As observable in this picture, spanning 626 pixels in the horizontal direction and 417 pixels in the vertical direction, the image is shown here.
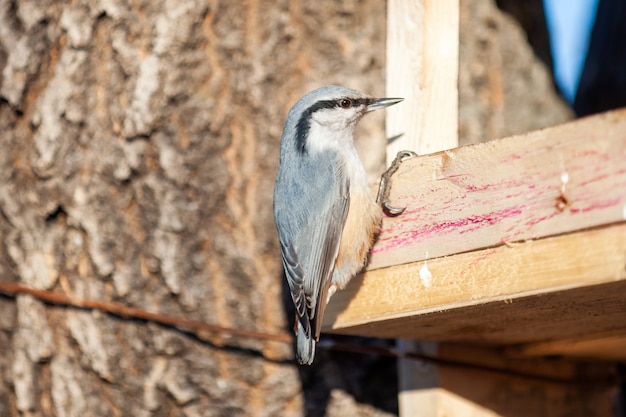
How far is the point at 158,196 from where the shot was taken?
102 inches

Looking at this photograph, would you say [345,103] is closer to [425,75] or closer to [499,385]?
[425,75]

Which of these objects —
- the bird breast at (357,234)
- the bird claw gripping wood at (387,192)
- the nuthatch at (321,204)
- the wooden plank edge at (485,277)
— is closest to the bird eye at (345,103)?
the nuthatch at (321,204)

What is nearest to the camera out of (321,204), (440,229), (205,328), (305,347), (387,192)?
(440,229)

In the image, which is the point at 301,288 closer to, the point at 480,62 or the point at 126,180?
the point at 126,180

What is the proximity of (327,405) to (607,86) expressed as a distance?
1.95 metres

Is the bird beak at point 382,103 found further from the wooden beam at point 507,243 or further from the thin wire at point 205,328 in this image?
the thin wire at point 205,328

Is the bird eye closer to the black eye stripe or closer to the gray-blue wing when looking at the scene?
the black eye stripe

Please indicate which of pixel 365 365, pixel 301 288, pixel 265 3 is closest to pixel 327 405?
pixel 365 365

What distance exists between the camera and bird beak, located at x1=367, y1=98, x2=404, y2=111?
221 cm

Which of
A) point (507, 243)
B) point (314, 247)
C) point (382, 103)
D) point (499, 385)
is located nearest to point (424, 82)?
point (382, 103)

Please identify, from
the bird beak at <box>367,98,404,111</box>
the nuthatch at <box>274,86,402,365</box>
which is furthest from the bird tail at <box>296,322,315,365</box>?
the bird beak at <box>367,98,404,111</box>

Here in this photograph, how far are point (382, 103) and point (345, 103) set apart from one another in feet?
0.71

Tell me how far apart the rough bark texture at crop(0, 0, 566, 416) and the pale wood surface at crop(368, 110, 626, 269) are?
27.7 inches

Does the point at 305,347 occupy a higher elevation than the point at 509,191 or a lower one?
lower
